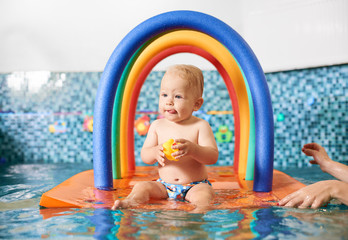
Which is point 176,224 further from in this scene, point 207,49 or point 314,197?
point 207,49

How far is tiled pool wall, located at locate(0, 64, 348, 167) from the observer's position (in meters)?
4.44

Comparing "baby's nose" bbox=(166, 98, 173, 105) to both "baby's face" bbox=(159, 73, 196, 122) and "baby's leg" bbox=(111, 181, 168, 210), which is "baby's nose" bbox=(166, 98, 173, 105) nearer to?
"baby's face" bbox=(159, 73, 196, 122)

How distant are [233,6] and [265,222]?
3.95 meters

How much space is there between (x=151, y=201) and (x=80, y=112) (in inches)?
131

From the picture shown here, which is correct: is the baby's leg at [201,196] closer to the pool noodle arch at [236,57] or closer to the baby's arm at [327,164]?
the pool noodle arch at [236,57]

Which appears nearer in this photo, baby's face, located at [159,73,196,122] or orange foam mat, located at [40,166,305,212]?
orange foam mat, located at [40,166,305,212]

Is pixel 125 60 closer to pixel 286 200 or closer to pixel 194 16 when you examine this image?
pixel 194 16

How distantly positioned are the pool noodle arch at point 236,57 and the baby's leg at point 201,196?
0.36 m

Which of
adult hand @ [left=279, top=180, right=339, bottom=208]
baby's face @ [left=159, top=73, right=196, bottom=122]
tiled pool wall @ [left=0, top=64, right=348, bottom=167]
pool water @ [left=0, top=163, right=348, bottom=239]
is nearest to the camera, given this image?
pool water @ [left=0, top=163, right=348, bottom=239]

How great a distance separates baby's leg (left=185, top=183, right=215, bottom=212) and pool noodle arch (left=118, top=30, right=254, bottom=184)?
0.70 m

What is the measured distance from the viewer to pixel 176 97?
6.51 feet

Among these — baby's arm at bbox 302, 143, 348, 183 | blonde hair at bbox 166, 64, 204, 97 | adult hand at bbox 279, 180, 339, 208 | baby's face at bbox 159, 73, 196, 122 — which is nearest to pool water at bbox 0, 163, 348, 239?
adult hand at bbox 279, 180, 339, 208

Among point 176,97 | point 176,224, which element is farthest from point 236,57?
point 176,224

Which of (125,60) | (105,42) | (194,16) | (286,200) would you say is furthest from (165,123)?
(105,42)
